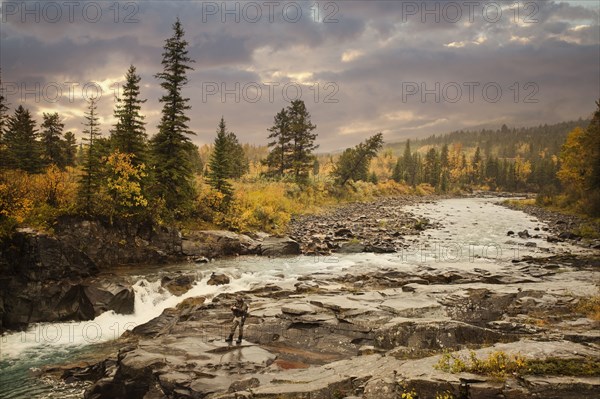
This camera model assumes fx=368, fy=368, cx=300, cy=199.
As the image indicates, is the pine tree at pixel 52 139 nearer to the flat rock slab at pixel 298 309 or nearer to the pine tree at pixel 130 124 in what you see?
the pine tree at pixel 130 124

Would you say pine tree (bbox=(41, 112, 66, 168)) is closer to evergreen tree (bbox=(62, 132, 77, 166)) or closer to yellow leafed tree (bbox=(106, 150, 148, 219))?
evergreen tree (bbox=(62, 132, 77, 166))

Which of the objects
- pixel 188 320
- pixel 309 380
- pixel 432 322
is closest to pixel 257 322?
pixel 188 320

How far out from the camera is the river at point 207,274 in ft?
45.7

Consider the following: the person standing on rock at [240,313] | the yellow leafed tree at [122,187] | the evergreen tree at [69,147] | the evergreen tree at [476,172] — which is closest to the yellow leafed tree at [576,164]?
the person standing on rock at [240,313]

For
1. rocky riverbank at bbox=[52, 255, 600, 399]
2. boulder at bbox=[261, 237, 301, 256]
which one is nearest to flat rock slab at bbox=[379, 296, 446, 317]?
rocky riverbank at bbox=[52, 255, 600, 399]

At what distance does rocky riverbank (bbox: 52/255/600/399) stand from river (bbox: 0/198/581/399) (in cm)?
158

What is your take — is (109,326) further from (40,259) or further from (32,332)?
(40,259)

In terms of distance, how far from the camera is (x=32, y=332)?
57.4 ft

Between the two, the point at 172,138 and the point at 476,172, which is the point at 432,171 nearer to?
the point at 476,172

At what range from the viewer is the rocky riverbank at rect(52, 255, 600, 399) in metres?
7.84

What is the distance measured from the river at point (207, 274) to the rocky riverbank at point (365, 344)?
5.19 feet

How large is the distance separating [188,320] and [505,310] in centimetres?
1272

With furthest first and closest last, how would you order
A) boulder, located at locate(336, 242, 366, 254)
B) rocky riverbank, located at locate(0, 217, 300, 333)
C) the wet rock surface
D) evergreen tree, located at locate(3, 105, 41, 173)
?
1. evergreen tree, located at locate(3, 105, 41, 173)
2. the wet rock surface
3. boulder, located at locate(336, 242, 366, 254)
4. rocky riverbank, located at locate(0, 217, 300, 333)

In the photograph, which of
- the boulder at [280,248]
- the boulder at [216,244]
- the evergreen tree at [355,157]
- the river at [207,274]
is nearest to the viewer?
the river at [207,274]
